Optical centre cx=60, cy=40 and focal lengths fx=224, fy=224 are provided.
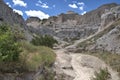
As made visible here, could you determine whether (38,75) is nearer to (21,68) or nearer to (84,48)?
(21,68)

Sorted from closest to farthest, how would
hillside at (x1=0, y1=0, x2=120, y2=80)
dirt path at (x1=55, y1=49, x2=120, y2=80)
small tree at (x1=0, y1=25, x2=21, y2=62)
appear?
small tree at (x1=0, y1=25, x2=21, y2=62), hillside at (x1=0, y1=0, x2=120, y2=80), dirt path at (x1=55, y1=49, x2=120, y2=80)

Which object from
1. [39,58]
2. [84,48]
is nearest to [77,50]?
[84,48]

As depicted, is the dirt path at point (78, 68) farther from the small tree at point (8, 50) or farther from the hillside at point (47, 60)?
the small tree at point (8, 50)

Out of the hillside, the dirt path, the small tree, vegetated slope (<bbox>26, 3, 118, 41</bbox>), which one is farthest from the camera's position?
vegetated slope (<bbox>26, 3, 118, 41</bbox>)

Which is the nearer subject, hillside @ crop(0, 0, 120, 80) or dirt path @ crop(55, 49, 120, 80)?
hillside @ crop(0, 0, 120, 80)

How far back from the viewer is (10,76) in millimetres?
11148

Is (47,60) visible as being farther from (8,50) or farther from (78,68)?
(78,68)

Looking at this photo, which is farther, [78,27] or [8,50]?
[78,27]

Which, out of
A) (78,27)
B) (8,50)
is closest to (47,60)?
(8,50)

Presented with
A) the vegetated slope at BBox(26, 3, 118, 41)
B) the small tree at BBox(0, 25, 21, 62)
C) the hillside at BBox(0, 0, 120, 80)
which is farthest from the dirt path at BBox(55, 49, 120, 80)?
the vegetated slope at BBox(26, 3, 118, 41)

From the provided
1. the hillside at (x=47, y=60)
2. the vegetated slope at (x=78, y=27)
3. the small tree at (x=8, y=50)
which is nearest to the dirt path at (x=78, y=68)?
the hillside at (x=47, y=60)

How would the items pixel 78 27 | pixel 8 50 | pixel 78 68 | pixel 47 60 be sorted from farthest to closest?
pixel 78 27 → pixel 78 68 → pixel 47 60 → pixel 8 50

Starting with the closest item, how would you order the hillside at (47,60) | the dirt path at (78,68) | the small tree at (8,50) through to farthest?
the small tree at (8,50), the hillside at (47,60), the dirt path at (78,68)

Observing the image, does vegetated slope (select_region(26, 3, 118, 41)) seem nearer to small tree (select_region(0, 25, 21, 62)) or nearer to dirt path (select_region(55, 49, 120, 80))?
dirt path (select_region(55, 49, 120, 80))
